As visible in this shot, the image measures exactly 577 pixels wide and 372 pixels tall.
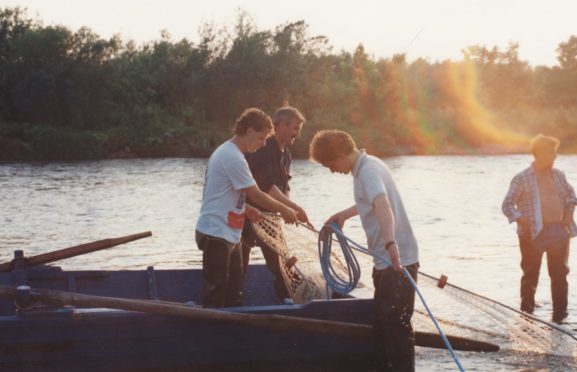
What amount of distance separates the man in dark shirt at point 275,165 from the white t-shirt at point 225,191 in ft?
2.97

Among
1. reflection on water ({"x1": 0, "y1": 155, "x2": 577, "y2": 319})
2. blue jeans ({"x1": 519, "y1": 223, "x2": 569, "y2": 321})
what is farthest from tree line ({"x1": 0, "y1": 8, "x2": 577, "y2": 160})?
blue jeans ({"x1": 519, "y1": 223, "x2": 569, "y2": 321})

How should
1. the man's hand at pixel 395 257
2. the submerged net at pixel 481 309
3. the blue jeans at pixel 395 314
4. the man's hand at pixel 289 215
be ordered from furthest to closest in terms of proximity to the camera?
the submerged net at pixel 481 309
the man's hand at pixel 289 215
the blue jeans at pixel 395 314
the man's hand at pixel 395 257

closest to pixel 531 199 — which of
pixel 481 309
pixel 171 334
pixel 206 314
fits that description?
pixel 481 309

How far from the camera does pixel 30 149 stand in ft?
187

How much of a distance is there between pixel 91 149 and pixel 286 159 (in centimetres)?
5048

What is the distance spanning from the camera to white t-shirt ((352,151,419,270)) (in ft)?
20.8

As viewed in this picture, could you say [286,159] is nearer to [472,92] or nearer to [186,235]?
[186,235]

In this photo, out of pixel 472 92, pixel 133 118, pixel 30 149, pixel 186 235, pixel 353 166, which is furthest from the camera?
pixel 472 92

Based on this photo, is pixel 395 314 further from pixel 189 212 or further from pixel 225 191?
pixel 189 212

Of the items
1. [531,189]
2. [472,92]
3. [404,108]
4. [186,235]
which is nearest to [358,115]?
[404,108]

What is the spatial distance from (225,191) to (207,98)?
60121 millimetres

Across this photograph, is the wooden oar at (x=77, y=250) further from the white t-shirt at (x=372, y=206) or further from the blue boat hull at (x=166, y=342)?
the white t-shirt at (x=372, y=206)

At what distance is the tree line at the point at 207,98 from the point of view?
60762mm

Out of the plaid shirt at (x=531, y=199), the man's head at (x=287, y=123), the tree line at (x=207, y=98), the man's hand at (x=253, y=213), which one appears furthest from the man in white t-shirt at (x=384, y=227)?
the tree line at (x=207, y=98)
